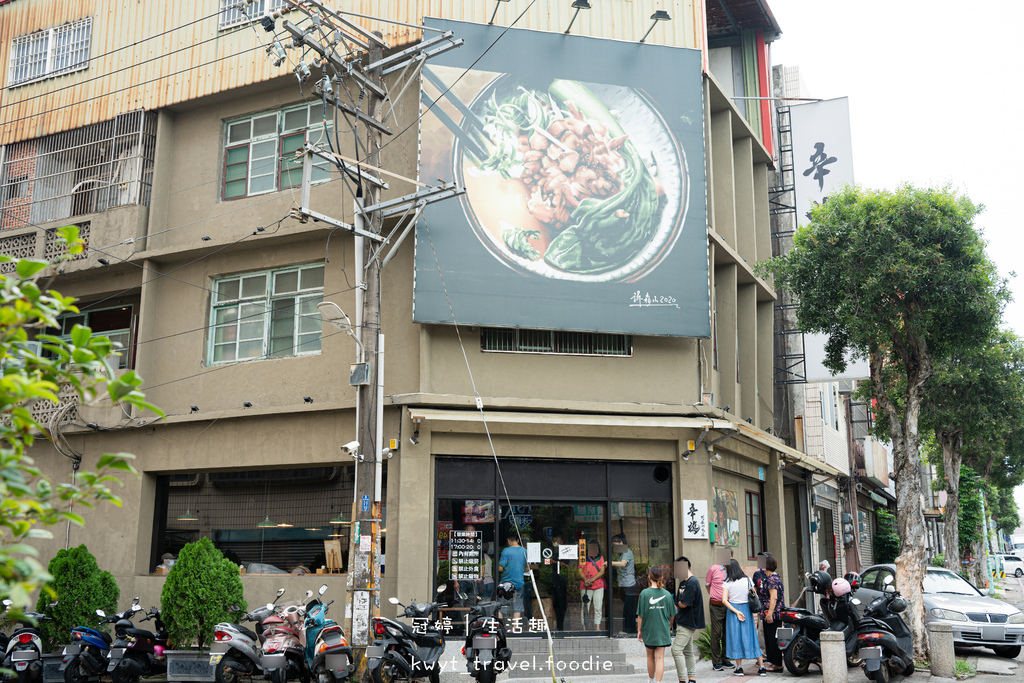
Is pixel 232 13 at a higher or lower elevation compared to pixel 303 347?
higher

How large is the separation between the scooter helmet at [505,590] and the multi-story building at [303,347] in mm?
1259

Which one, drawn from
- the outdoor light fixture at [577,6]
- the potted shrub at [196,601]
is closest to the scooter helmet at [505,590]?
the potted shrub at [196,601]

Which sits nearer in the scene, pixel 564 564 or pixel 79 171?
pixel 564 564

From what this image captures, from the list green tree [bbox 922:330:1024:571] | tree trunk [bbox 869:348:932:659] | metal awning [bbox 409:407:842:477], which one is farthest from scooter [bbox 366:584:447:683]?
green tree [bbox 922:330:1024:571]

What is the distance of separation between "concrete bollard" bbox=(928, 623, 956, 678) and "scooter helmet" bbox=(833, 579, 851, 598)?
169 cm

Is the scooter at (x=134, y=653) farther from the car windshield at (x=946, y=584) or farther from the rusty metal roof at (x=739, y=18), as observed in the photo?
the rusty metal roof at (x=739, y=18)

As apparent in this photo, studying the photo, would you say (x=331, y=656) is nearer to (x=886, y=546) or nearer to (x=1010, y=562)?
(x=886, y=546)

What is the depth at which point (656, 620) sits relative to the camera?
35.6ft

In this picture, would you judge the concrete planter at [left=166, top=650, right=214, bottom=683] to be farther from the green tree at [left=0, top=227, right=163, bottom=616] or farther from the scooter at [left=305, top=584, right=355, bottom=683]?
the green tree at [left=0, top=227, right=163, bottom=616]

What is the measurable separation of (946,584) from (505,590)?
30.2 ft

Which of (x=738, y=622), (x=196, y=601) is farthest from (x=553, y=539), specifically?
(x=196, y=601)

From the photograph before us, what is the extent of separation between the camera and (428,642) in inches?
460

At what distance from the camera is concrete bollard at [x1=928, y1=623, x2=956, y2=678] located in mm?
12336

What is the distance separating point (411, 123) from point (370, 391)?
5869mm
